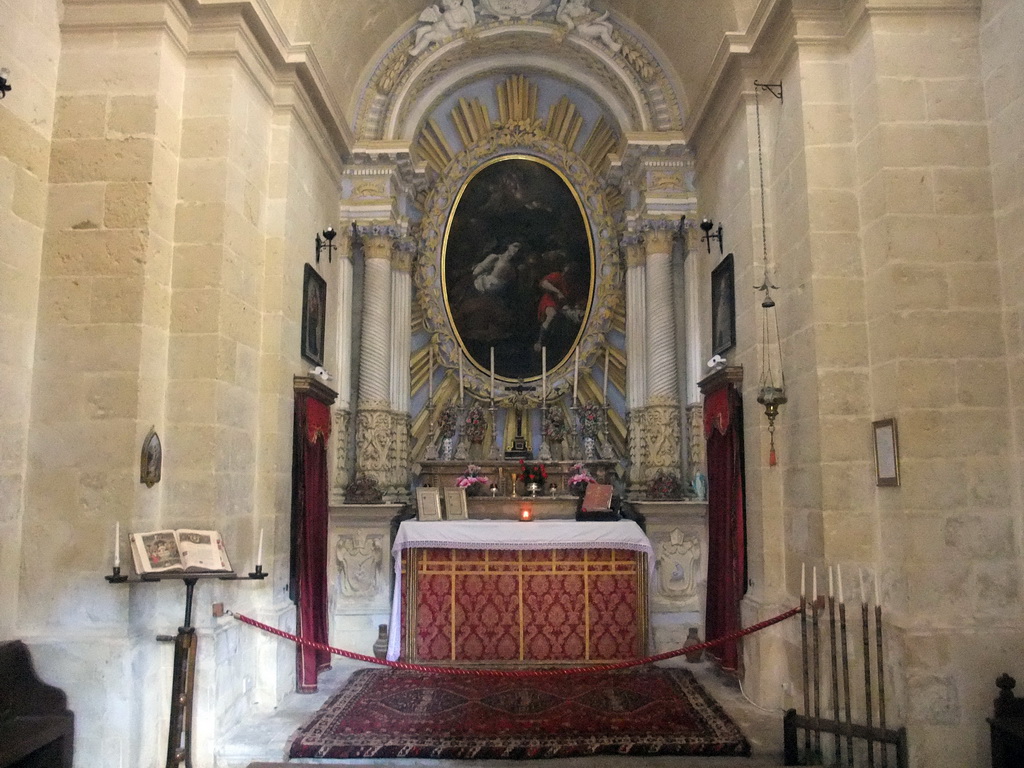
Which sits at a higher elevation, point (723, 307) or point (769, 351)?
point (723, 307)

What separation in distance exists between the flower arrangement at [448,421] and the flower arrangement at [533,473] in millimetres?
1043

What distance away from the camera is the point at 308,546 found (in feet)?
21.7

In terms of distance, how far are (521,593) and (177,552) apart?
3.27 metres

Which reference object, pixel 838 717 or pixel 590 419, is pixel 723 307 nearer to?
pixel 590 419

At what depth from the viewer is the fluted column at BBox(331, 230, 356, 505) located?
8.14 meters

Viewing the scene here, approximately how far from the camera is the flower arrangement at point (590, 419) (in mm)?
8695

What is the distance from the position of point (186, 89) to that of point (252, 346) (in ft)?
6.23

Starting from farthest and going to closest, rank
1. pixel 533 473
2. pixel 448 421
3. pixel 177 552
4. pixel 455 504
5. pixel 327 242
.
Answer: pixel 448 421
pixel 533 473
pixel 327 242
pixel 455 504
pixel 177 552

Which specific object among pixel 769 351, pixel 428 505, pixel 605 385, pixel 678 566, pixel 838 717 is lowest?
pixel 838 717

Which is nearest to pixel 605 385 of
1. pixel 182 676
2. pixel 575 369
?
pixel 575 369

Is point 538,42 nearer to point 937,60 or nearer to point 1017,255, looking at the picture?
point 937,60

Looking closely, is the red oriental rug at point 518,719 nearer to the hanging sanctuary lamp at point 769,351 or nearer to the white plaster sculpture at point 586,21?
the hanging sanctuary lamp at point 769,351

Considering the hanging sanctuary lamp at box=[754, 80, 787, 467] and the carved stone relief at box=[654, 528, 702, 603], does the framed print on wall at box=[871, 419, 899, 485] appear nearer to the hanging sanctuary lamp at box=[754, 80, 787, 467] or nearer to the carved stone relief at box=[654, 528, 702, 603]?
the hanging sanctuary lamp at box=[754, 80, 787, 467]

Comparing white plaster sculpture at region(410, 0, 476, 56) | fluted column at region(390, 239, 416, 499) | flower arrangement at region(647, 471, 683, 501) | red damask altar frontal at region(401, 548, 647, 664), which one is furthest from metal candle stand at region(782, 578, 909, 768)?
white plaster sculpture at region(410, 0, 476, 56)
